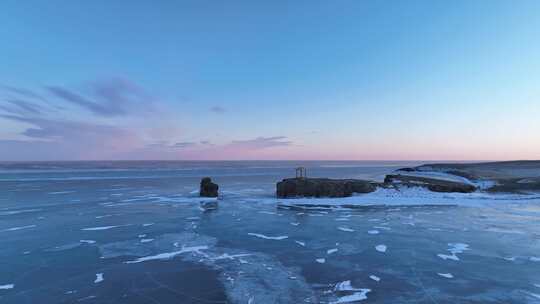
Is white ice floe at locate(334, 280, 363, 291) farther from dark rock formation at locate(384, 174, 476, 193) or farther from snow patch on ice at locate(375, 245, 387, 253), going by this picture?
dark rock formation at locate(384, 174, 476, 193)

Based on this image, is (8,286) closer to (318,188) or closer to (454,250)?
(454,250)

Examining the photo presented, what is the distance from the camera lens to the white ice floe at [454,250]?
8.16 m

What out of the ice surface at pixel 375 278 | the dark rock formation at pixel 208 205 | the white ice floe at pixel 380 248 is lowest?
the white ice floe at pixel 380 248

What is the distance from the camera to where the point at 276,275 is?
681 centimetres

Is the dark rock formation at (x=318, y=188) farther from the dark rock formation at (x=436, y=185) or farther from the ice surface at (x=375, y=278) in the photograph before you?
the ice surface at (x=375, y=278)

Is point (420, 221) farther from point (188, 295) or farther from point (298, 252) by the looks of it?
point (188, 295)

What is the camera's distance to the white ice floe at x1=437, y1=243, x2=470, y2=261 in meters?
8.16

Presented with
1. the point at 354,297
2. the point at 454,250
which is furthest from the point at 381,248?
the point at 354,297

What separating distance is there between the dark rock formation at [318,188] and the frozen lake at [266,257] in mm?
6085

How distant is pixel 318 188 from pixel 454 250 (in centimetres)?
1263

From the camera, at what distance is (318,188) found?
21.3 metres

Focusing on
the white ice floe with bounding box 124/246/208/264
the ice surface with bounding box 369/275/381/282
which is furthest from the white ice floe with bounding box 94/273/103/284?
the ice surface with bounding box 369/275/381/282

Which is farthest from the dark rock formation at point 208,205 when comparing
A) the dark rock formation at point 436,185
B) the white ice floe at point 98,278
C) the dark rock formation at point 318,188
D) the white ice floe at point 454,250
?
the dark rock formation at point 436,185

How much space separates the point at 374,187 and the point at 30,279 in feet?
66.7
